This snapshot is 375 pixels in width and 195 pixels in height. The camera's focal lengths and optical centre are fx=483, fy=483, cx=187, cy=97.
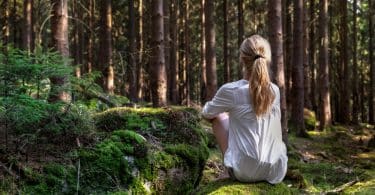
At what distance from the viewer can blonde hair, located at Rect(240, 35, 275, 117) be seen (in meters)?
4.20

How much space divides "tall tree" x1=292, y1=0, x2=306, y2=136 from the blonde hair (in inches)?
492

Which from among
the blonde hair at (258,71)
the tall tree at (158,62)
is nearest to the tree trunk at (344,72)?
the tall tree at (158,62)

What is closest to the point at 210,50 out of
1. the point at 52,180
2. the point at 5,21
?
the point at 52,180

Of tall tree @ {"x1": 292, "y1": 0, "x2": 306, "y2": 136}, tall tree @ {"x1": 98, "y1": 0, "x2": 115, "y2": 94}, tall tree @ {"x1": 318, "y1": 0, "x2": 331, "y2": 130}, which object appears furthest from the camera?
tall tree @ {"x1": 318, "y1": 0, "x2": 331, "y2": 130}

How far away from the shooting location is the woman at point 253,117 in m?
4.25

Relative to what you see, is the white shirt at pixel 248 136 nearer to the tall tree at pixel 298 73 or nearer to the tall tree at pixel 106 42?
the tall tree at pixel 298 73

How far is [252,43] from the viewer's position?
14.1 ft

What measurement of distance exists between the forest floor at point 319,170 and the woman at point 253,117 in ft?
0.58

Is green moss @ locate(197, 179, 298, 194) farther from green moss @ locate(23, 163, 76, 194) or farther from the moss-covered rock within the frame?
green moss @ locate(23, 163, 76, 194)

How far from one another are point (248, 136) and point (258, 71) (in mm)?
601

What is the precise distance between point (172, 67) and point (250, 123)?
20.8 m

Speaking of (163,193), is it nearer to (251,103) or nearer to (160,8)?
(251,103)

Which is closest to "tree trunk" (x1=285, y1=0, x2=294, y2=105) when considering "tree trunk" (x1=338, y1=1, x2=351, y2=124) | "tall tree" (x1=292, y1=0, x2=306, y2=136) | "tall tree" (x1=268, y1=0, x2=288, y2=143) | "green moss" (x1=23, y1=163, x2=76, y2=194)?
"tree trunk" (x1=338, y1=1, x2=351, y2=124)

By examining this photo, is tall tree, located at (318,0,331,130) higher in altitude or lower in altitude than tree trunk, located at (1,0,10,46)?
lower
